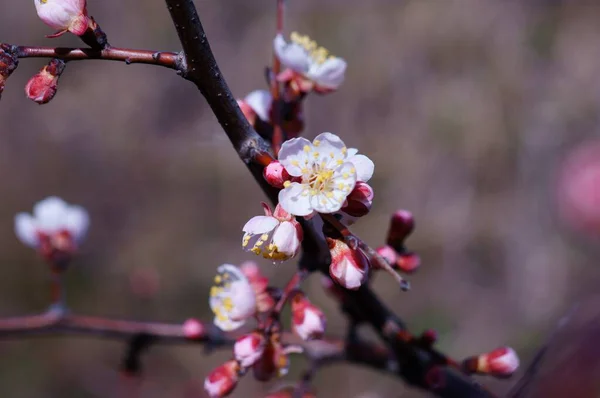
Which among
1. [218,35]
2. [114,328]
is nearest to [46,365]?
[114,328]

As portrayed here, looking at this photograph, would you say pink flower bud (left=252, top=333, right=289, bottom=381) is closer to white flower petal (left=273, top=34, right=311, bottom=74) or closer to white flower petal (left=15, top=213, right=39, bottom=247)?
white flower petal (left=273, top=34, right=311, bottom=74)

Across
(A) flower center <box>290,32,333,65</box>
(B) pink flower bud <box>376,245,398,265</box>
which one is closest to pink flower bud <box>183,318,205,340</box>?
(B) pink flower bud <box>376,245,398,265</box>

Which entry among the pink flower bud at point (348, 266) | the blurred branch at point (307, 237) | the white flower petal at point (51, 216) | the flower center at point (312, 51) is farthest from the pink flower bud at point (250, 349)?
the white flower petal at point (51, 216)

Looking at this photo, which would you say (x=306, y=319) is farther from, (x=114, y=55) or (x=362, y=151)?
(x=362, y=151)

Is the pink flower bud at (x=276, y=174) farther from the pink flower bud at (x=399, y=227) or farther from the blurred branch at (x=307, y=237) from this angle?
the pink flower bud at (x=399, y=227)

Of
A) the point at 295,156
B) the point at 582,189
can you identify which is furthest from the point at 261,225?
the point at 582,189

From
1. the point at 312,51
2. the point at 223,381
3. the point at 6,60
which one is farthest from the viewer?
the point at 312,51
